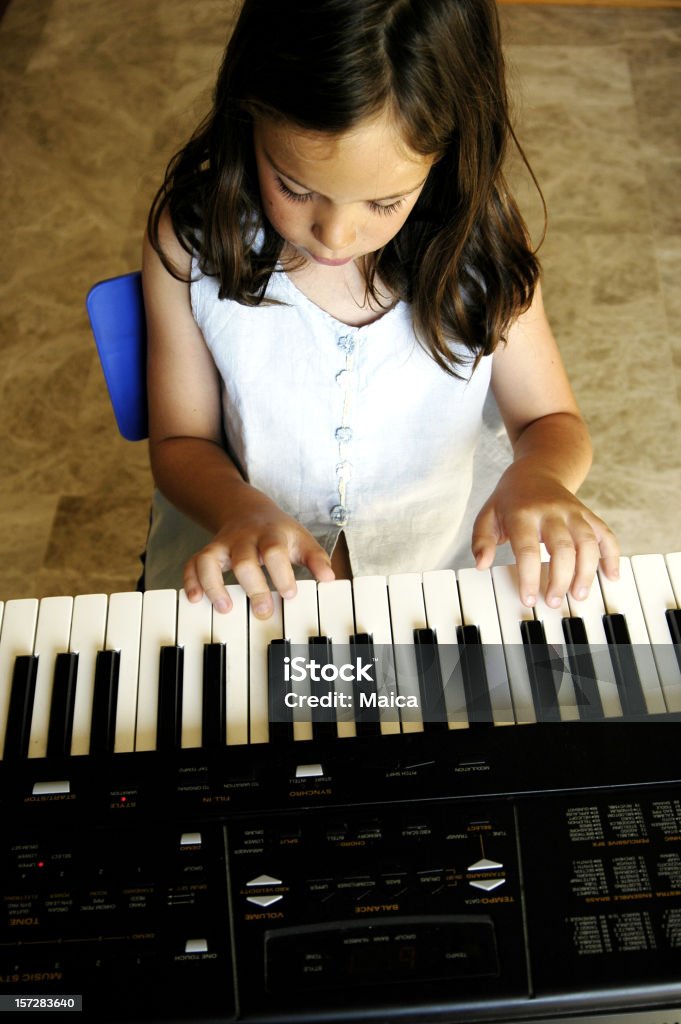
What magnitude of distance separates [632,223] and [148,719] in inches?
83.7

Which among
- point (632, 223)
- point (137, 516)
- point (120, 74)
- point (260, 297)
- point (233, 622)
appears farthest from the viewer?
point (120, 74)

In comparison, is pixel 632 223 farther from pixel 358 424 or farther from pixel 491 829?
pixel 491 829

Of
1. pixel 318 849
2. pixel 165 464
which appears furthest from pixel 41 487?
pixel 318 849

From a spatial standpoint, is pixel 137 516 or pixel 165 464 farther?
pixel 137 516

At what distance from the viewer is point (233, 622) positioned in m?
0.93

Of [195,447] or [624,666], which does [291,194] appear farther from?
Result: [624,666]

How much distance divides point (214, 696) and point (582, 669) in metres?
0.36

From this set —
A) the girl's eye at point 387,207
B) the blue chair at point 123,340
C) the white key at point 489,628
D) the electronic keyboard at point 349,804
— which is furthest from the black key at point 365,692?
the blue chair at point 123,340

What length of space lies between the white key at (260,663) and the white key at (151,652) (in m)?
0.08

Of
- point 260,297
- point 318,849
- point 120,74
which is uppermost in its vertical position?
point 120,74

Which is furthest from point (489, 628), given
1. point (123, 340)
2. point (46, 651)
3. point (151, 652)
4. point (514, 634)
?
point (123, 340)

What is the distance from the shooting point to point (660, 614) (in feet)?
3.05

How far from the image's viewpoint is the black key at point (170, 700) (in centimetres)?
87

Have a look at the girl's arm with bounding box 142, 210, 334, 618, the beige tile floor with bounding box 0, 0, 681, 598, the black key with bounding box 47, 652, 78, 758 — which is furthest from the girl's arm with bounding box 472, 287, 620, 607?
the beige tile floor with bounding box 0, 0, 681, 598
